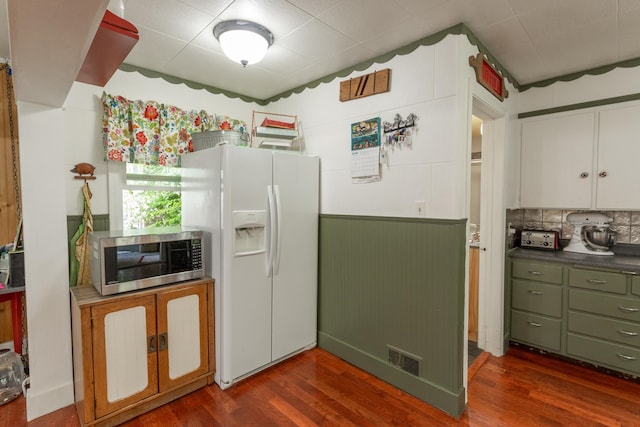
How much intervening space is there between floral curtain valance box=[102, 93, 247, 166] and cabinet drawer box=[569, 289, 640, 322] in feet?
11.2

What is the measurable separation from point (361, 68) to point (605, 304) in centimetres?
259

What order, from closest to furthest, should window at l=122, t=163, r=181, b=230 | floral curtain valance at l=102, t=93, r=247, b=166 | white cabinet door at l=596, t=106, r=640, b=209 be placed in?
floral curtain valance at l=102, t=93, r=247, b=166
white cabinet door at l=596, t=106, r=640, b=209
window at l=122, t=163, r=181, b=230

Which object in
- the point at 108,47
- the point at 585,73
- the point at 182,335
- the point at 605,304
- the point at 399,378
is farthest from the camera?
the point at 585,73

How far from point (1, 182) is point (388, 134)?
9.34 ft

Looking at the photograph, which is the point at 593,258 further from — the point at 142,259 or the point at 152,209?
the point at 152,209

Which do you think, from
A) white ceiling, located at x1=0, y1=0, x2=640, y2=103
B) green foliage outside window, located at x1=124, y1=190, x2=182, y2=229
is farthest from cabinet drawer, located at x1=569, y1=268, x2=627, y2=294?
green foliage outside window, located at x1=124, y1=190, x2=182, y2=229

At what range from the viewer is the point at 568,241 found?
2982mm

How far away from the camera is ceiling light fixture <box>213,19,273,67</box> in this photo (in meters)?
1.94

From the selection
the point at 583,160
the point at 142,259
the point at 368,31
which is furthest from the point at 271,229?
the point at 583,160

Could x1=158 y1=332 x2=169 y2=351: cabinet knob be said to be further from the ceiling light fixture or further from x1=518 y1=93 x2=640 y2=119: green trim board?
x1=518 y1=93 x2=640 y2=119: green trim board

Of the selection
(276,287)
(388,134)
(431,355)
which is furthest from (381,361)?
(388,134)

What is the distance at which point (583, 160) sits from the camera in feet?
8.89

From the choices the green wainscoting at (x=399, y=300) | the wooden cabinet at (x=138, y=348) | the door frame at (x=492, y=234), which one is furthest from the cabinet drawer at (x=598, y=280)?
the wooden cabinet at (x=138, y=348)

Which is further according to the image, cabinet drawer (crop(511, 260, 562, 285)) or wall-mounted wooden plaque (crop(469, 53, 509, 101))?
cabinet drawer (crop(511, 260, 562, 285))
